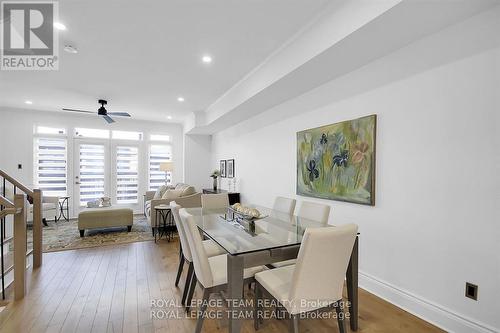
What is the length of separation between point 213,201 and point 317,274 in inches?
90.5

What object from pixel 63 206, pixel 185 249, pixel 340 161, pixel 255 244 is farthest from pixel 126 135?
pixel 255 244

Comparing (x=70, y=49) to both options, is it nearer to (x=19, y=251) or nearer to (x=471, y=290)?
(x=19, y=251)

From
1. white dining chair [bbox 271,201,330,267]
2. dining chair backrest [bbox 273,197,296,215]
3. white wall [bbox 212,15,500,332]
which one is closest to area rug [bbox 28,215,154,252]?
dining chair backrest [bbox 273,197,296,215]

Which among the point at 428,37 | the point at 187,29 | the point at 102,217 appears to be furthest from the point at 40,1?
the point at 102,217

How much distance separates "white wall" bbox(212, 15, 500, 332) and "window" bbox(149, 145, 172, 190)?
5.69 m

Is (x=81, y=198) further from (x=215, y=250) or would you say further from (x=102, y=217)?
(x=215, y=250)

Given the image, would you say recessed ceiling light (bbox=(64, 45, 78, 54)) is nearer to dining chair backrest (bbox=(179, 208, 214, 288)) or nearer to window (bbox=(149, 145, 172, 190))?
dining chair backrest (bbox=(179, 208, 214, 288))

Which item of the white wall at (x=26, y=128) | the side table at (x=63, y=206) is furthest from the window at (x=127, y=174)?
the side table at (x=63, y=206)

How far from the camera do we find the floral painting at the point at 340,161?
2.57 metres

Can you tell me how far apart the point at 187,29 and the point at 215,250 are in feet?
7.46

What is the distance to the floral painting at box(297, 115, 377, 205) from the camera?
2570 millimetres

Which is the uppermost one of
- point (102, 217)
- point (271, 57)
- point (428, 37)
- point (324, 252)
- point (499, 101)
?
point (271, 57)

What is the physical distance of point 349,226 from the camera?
155cm

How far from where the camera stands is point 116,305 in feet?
7.59
